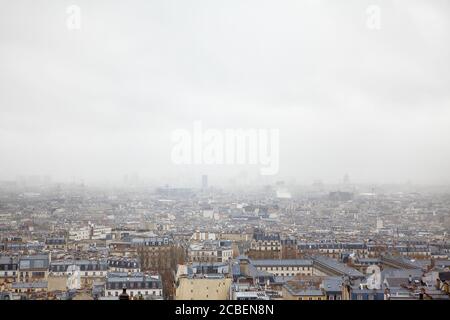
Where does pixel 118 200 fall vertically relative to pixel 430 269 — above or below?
above

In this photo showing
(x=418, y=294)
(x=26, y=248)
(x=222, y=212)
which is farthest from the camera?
(x=222, y=212)

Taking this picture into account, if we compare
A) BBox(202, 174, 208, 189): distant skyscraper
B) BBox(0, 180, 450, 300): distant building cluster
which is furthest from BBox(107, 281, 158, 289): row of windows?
BBox(202, 174, 208, 189): distant skyscraper

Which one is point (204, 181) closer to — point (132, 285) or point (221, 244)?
point (221, 244)

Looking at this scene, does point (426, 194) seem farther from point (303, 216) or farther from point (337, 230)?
point (303, 216)

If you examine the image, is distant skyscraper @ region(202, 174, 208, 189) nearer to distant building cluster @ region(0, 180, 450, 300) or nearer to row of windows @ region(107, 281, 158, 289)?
distant building cluster @ region(0, 180, 450, 300)

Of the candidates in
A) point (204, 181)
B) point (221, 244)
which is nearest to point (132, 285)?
point (204, 181)

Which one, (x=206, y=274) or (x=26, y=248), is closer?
(x=206, y=274)

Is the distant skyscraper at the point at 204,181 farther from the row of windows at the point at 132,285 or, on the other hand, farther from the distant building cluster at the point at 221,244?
the row of windows at the point at 132,285

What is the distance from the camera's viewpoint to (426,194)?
9969mm

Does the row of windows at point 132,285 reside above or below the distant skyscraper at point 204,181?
below

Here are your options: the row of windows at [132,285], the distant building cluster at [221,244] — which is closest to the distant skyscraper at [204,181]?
the distant building cluster at [221,244]

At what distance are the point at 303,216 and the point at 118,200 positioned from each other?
4.32 metres
